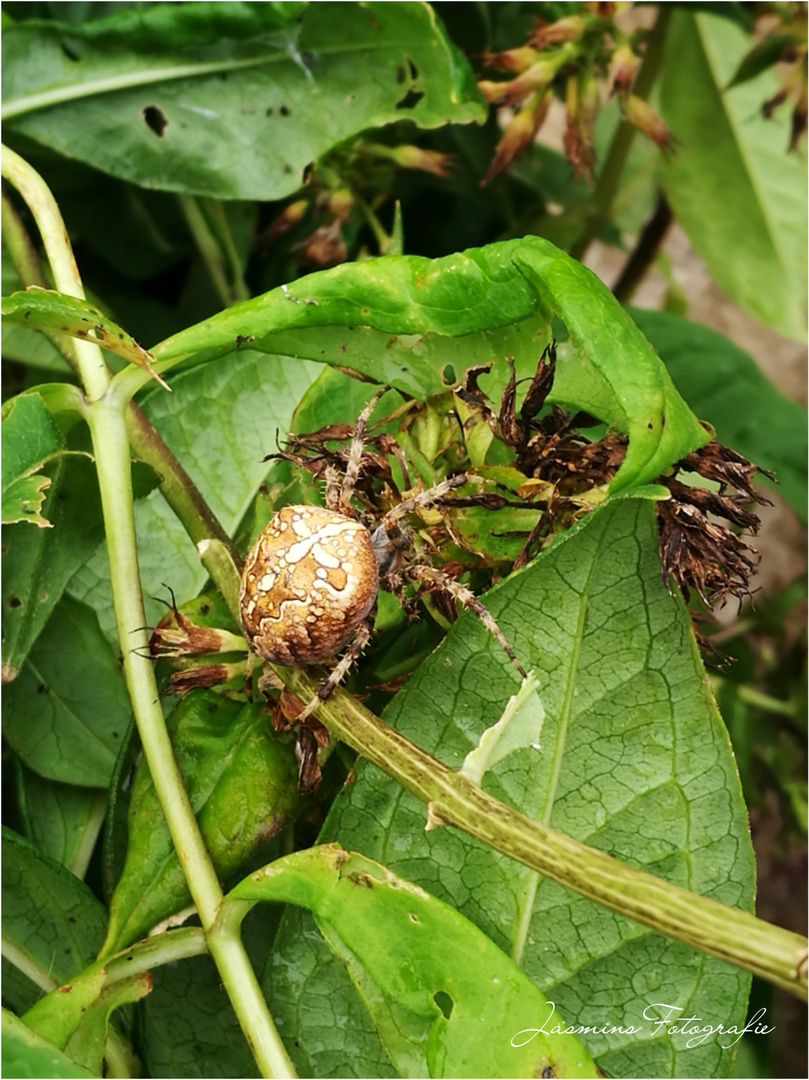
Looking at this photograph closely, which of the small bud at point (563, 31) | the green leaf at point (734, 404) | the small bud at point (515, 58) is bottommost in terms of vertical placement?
the green leaf at point (734, 404)

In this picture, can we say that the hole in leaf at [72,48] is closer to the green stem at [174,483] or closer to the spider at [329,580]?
the green stem at [174,483]

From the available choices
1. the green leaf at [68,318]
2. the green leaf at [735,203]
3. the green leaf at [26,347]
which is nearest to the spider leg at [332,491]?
the green leaf at [68,318]

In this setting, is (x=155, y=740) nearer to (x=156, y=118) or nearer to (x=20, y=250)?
(x=20, y=250)

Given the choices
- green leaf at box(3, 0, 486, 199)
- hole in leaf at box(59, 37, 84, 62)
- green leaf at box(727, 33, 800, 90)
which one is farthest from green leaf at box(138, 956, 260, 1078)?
green leaf at box(727, 33, 800, 90)

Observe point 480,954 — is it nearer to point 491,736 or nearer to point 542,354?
point 491,736

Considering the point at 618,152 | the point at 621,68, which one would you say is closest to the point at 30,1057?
the point at 621,68

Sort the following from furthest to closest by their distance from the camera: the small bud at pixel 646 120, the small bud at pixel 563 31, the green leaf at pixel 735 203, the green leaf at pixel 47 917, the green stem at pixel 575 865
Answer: the green leaf at pixel 735 203
the small bud at pixel 646 120
the small bud at pixel 563 31
the green leaf at pixel 47 917
the green stem at pixel 575 865
